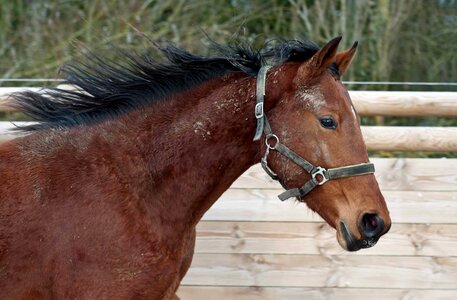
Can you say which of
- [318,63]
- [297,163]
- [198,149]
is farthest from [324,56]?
[198,149]

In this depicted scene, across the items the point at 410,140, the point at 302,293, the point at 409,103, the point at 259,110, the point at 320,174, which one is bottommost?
the point at 302,293

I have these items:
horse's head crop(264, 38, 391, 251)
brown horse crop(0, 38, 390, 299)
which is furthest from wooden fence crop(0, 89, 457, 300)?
horse's head crop(264, 38, 391, 251)

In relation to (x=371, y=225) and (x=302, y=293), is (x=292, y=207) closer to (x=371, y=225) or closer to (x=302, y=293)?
(x=302, y=293)

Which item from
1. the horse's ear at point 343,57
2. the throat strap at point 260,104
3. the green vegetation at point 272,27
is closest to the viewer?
the throat strap at point 260,104

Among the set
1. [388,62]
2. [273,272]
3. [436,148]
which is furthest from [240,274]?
[388,62]

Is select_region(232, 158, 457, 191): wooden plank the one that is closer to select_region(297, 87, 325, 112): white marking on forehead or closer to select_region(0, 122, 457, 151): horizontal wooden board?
select_region(0, 122, 457, 151): horizontal wooden board

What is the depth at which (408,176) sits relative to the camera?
4469mm

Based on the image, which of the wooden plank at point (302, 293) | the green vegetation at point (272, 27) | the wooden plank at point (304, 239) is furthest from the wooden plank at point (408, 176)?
the green vegetation at point (272, 27)

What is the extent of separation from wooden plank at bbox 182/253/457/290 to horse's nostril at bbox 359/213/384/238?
1.53 metres

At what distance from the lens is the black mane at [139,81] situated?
10.5 feet

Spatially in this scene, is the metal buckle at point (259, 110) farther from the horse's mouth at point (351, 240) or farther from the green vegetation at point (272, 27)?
the green vegetation at point (272, 27)

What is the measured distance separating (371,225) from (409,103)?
172 centimetres

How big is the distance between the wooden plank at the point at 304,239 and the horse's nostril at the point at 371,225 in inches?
58.7

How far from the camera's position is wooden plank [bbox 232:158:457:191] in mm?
4445
